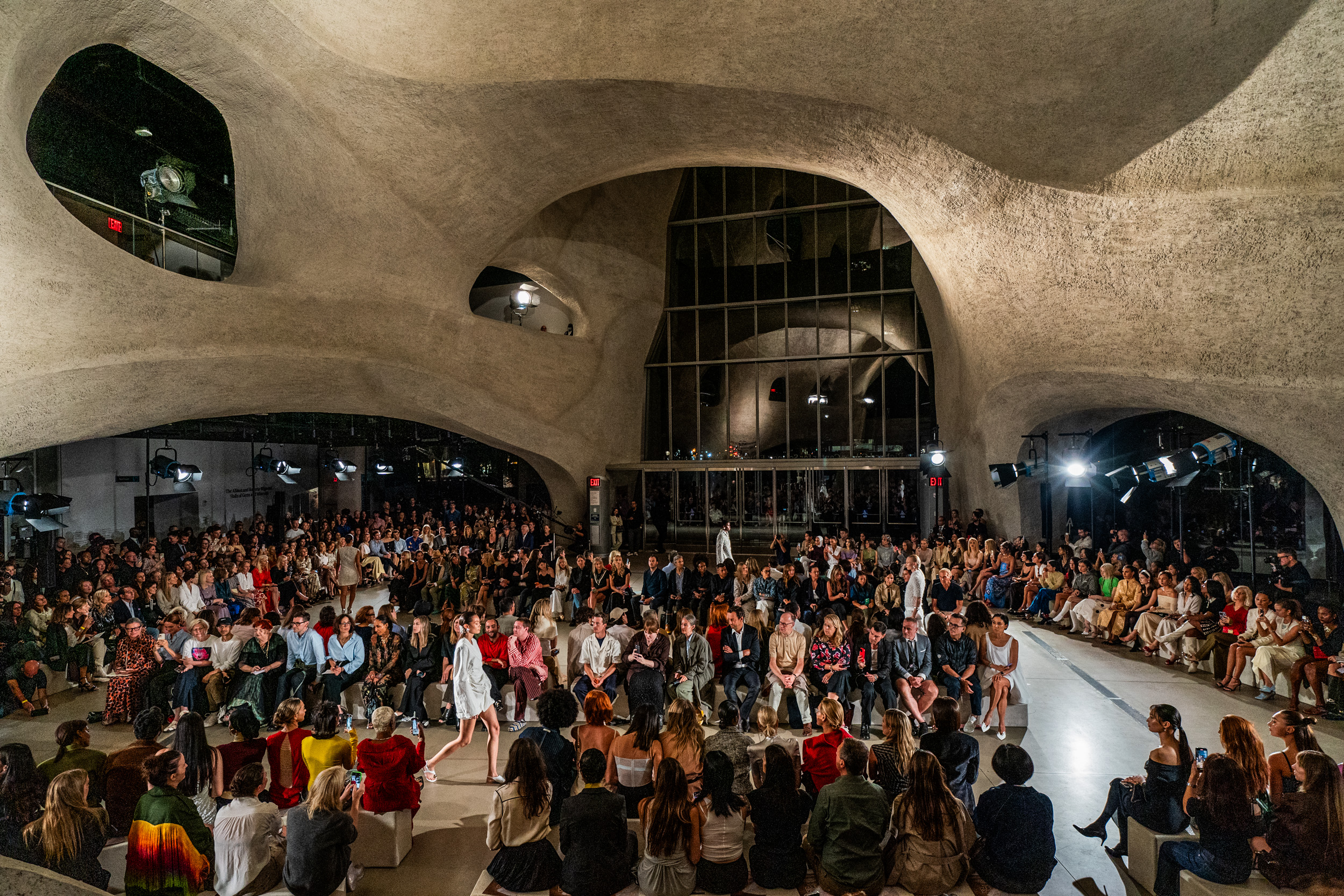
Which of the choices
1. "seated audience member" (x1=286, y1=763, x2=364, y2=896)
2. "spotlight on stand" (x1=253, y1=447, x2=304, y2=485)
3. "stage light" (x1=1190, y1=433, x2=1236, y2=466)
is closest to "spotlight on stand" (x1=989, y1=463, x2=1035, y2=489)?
"stage light" (x1=1190, y1=433, x2=1236, y2=466)

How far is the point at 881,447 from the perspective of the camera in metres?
20.1

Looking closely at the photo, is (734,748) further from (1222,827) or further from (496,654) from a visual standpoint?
(496,654)

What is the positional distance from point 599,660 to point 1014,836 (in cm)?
441

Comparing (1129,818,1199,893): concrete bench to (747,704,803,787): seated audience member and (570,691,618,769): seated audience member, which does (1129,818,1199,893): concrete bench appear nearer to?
(747,704,803,787): seated audience member

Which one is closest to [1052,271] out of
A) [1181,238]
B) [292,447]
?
[1181,238]

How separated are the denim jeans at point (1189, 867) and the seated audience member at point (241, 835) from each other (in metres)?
5.26

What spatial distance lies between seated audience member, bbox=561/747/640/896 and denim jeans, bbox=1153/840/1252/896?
3205 mm

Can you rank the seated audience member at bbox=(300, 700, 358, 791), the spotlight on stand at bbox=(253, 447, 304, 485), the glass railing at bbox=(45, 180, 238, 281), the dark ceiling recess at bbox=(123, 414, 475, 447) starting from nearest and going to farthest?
1. the seated audience member at bbox=(300, 700, 358, 791)
2. the glass railing at bbox=(45, 180, 238, 281)
3. the dark ceiling recess at bbox=(123, 414, 475, 447)
4. the spotlight on stand at bbox=(253, 447, 304, 485)

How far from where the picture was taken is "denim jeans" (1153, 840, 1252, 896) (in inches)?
157

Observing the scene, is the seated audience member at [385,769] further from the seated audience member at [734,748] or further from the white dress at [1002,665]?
the white dress at [1002,665]

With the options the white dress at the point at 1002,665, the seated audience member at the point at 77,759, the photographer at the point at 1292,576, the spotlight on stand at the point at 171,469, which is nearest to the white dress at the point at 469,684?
the seated audience member at the point at 77,759

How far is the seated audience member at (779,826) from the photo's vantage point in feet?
14.1

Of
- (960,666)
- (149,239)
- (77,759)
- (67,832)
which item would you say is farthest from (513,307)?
(67,832)

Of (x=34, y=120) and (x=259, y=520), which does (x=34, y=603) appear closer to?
(x=259, y=520)
